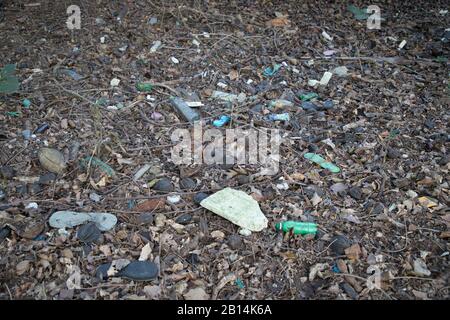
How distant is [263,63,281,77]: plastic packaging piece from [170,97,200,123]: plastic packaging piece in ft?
2.48

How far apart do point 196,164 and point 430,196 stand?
135cm

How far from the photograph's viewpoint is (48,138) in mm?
2689

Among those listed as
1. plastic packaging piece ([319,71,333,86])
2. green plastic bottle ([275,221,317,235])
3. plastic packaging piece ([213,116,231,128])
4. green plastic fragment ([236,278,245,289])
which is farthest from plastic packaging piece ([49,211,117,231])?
plastic packaging piece ([319,71,333,86])

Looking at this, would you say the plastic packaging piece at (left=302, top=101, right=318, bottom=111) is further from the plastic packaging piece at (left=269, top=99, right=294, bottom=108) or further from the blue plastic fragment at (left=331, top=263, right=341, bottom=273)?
the blue plastic fragment at (left=331, top=263, right=341, bottom=273)

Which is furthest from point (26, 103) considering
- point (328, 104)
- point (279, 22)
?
point (279, 22)

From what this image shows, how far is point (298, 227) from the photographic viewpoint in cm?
218

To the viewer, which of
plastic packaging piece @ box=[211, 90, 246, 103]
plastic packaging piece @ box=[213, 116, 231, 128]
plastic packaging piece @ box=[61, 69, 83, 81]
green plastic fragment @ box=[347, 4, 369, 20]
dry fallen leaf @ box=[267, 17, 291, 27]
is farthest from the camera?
green plastic fragment @ box=[347, 4, 369, 20]

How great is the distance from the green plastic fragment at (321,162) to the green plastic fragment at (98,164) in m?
1.20

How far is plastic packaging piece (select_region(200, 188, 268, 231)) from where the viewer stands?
7.18 feet

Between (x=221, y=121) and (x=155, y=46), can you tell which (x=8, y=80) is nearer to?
(x=155, y=46)

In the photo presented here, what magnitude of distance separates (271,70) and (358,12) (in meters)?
1.36
